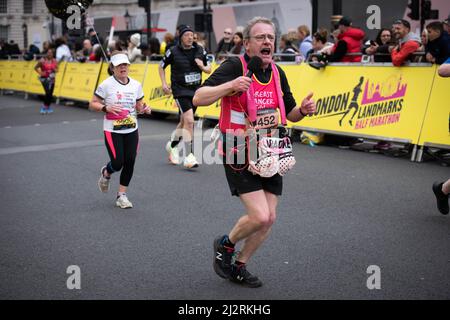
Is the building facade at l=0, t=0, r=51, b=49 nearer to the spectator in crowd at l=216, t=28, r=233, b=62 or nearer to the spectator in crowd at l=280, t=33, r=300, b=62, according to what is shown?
the spectator in crowd at l=216, t=28, r=233, b=62

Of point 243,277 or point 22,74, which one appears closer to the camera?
point 243,277

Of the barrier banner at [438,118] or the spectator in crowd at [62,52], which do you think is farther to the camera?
the spectator in crowd at [62,52]

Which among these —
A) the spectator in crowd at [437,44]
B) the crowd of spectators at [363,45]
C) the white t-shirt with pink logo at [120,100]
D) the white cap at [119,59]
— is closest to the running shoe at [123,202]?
the white t-shirt with pink logo at [120,100]

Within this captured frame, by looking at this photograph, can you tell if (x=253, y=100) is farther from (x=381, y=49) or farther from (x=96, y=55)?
(x=96, y=55)

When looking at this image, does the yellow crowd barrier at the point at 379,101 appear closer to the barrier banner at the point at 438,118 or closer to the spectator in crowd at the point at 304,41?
the barrier banner at the point at 438,118

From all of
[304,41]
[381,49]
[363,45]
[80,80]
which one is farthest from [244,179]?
[80,80]

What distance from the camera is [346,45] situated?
38.8ft

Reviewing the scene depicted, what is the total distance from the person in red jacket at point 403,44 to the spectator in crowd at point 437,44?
39 centimetres

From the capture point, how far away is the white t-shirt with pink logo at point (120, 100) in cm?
736

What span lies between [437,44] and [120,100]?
16.7ft

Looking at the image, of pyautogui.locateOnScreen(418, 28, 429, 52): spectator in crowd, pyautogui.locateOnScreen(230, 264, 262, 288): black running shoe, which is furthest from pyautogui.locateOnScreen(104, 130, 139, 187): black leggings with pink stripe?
pyautogui.locateOnScreen(418, 28, 429, 52): spectator in crowd

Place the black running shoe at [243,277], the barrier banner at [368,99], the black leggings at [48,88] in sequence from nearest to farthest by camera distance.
Result: the black running shoe at [243,277] < the barrier banner at [368,99] < the black leggings at [48,88]

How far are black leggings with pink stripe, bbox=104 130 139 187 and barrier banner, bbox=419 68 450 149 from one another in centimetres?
477
